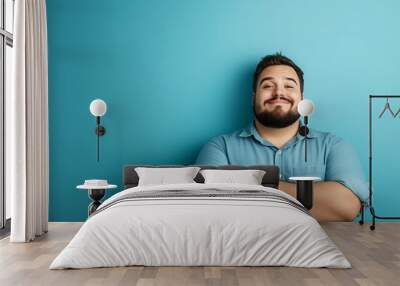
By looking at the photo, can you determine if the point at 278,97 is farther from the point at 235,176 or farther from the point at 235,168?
the point at 235,176

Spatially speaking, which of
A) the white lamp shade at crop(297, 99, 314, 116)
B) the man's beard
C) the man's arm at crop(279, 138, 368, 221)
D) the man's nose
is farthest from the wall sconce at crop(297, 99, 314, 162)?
the man's arm at crop(279, 138, 368, 221)

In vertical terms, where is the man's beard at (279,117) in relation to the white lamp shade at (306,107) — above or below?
below

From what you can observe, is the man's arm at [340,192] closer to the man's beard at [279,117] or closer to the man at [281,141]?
the man at [281,141]

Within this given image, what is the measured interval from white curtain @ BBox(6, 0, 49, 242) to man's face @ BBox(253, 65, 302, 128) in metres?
2.48

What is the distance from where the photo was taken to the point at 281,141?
6848 millimetres

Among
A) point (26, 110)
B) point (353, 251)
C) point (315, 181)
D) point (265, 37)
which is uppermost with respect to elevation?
point (265, 37)

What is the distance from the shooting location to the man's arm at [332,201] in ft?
21.7

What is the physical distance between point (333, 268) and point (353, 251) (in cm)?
89

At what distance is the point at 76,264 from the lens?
414cm

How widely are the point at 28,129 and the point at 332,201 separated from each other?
11.3ft

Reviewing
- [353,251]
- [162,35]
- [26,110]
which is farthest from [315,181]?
[26,110]

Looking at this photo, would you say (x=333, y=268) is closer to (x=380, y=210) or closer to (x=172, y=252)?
(x=172, y=252)

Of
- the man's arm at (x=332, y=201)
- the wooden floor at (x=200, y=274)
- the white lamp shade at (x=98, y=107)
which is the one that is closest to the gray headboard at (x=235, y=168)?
the man's arm at (x=332, y=201)

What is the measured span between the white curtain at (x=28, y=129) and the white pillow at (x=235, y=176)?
1.75 metres
